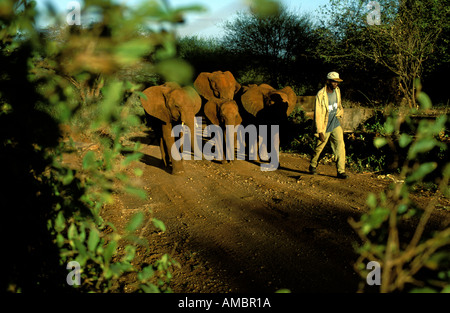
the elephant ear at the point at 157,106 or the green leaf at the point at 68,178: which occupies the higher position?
the elephant ear at the point at 157,106

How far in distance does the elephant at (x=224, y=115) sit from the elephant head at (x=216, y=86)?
288 mm

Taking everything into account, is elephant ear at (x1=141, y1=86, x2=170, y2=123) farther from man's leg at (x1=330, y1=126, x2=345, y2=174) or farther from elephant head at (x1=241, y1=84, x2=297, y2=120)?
man's leg at (x1=330, y1=126, x2=345, y2=174)

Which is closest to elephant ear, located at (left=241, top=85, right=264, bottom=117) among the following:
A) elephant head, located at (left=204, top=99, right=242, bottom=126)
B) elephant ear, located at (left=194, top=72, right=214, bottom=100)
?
elephant head, located at (left=204, top=99, right=242, bottom=126)

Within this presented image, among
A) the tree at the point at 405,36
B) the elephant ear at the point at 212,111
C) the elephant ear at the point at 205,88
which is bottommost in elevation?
the elephant ear at the point at 212,111

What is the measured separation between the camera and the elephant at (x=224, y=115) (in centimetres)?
851

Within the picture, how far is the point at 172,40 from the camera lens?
1084mm

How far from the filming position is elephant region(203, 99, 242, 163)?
8.51 meters

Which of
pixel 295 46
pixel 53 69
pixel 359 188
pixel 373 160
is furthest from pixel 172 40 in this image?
pixel 295 46

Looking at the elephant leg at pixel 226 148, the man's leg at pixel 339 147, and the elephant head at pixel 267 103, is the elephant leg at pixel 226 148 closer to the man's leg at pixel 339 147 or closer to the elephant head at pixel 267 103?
the elephant head at pixel 267 103

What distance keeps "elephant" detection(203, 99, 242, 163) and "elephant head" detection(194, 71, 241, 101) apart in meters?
0.29

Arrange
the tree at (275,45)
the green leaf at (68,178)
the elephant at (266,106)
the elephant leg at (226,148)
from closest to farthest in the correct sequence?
the green leaf at (68,178) < the elephant leg at (226,148) < the elephant at (266,106) < the tree at (275,45)

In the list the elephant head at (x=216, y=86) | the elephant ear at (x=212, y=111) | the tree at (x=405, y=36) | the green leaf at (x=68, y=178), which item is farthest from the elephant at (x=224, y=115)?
the green leaf at (x=68, y=178)
